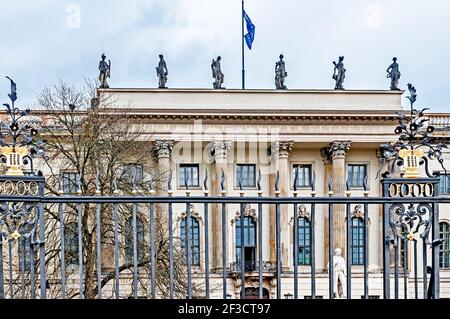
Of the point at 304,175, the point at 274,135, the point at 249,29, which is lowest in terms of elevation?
the point at 304,175

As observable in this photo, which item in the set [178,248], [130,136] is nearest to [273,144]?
[130,136]

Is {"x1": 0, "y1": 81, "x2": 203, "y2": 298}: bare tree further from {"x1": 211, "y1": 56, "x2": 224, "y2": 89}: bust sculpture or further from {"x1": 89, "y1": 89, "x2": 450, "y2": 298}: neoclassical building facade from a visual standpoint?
{"x1": 211, "y1": 56, "x2": 224, "y2": 89}: bust sculpture

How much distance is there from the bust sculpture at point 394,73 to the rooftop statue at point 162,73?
1316cm

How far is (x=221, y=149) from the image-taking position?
133 feet

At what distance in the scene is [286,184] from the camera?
41.4m

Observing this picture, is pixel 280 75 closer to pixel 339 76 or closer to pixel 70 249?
Answer: pixel 339 76

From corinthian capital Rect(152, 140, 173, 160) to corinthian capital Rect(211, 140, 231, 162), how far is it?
2.51 metres

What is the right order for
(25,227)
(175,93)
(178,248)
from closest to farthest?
1. (25,227)
2. (178,248)
3. (175,93)

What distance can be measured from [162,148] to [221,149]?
336 centimetres

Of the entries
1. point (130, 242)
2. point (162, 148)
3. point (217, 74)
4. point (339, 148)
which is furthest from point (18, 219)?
point (217, 74)

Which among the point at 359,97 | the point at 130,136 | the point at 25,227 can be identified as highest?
the point at 359,97
